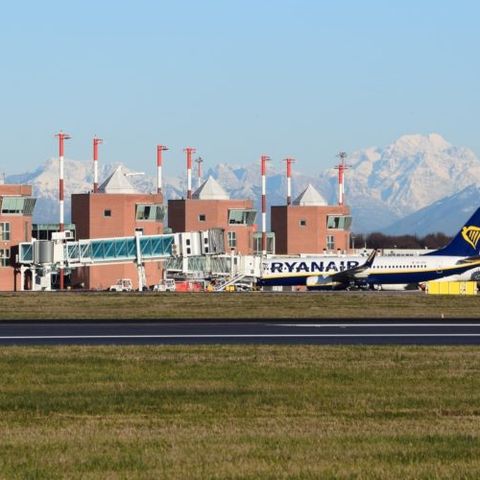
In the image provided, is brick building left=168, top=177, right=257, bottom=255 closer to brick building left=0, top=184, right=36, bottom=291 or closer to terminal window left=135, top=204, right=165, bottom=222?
terminal window left=135, top=204, right=165, bottom=222

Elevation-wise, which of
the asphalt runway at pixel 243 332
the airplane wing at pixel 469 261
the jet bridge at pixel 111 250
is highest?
the jet bridge at pixel 111 250

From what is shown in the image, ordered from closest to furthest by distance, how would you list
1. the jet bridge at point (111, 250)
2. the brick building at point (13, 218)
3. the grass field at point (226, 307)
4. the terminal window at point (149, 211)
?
the grass field at point (226, 307)
the jet bridge at point (111, 250)
the brick building at point (13, 218)
the terminal window at point (149, 211)

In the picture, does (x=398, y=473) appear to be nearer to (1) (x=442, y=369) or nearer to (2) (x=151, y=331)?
(1) (x=442, y=369)

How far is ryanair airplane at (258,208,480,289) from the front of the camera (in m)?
120

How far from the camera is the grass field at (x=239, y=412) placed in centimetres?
1692

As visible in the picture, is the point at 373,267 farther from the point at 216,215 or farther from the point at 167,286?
the point at 216,215

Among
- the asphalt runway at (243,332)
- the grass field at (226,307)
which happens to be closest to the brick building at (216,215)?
the grass field at (226,307)

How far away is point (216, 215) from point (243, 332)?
5094 inches

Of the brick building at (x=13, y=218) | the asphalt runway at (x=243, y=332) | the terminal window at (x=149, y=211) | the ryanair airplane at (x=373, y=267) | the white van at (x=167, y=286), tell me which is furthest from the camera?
the terminal window at (x=149, y=211)

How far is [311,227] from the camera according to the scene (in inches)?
7461

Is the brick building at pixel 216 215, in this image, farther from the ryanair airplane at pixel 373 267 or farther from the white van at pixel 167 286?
the white van at pixel 167 286

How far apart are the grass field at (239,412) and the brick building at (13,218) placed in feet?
336

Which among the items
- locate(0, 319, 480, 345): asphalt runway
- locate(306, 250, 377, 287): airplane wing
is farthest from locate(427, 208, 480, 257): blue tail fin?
locate(0, 319, 480, 345): asphalt runway

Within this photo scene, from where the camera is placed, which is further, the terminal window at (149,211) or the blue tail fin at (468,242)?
the terminal window at (149,211)
